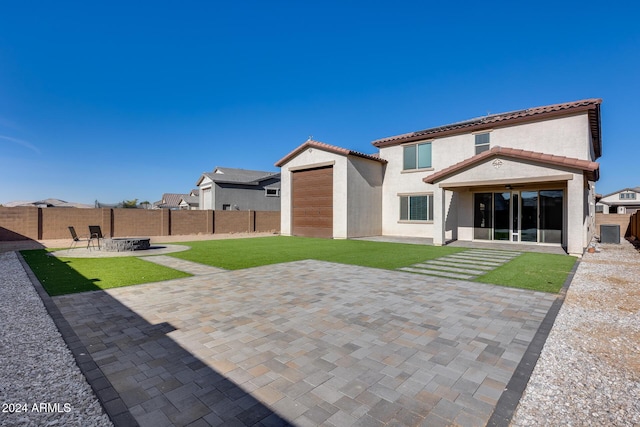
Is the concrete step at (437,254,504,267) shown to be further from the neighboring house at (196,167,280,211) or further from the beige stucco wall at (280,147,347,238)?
the neighboring house at (196,167,280,211)

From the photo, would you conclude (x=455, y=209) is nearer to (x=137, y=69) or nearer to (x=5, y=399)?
(x=5, y=399)

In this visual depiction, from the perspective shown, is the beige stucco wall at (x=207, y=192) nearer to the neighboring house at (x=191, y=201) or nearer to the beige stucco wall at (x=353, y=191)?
the neighboring house at (x=191, y=201)

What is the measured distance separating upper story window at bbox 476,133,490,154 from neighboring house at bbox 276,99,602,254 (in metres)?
0.05

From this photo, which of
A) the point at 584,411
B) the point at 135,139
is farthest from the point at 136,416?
the point at 135,139

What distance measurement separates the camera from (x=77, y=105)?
20.5m

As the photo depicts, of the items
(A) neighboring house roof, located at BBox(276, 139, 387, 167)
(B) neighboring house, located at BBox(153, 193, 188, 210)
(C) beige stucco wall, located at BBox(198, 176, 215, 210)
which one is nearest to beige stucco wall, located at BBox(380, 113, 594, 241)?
(A) neighboring house roof, located at BBox(276, 139, 387, 167)

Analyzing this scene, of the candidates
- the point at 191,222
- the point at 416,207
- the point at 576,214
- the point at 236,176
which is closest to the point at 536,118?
the point at 576,214

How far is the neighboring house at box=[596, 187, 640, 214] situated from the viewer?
179 feet

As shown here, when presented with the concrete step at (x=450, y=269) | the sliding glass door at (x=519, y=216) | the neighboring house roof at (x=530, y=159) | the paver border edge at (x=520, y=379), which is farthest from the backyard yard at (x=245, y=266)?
the neighboring house roof at (x=530, y=159)

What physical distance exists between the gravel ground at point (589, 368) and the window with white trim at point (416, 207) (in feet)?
40.5

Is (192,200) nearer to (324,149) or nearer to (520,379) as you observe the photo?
(324,149)

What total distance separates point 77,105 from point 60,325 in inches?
870

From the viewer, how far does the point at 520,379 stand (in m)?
3.14

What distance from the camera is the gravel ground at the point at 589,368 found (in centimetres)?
258
